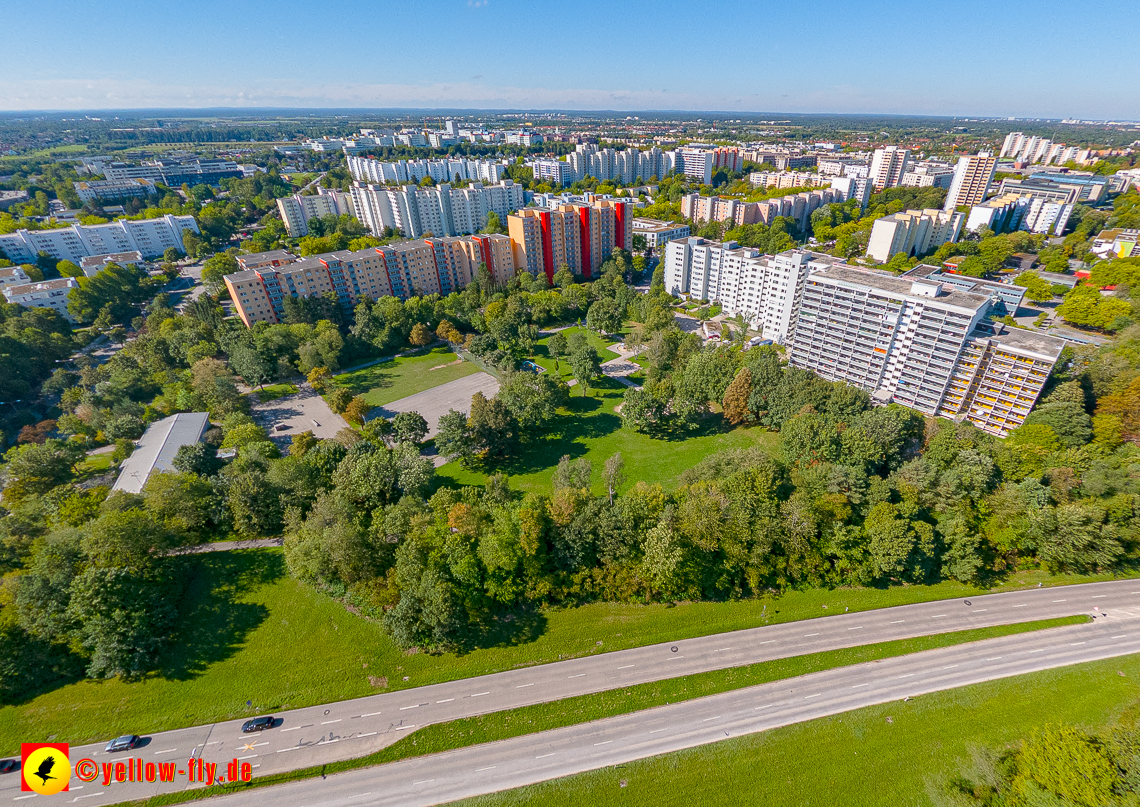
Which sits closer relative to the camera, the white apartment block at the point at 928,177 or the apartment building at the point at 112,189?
the apartment building at the point at 112,189

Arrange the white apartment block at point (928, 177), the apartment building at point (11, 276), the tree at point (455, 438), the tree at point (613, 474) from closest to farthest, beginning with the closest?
the tree at point (613, 474), the tree at point (455, 438), the apartment building at point (11, 276), the white apartment block at point (928, 177)

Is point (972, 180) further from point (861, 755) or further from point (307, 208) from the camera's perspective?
point (307, 208)

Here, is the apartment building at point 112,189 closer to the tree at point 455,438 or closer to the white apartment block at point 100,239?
the white apartment block at point 100,239

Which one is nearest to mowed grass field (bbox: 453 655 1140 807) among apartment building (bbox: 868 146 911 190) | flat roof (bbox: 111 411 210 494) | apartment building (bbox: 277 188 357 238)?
flat roof (bbox: 111 411 210 494)

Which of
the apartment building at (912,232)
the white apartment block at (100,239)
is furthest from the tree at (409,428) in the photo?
the white apartment block at (100,239)

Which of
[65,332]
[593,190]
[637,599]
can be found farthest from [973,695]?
[593,190]

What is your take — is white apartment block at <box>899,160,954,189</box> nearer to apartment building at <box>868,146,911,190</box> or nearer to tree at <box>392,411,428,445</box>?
apartment building at <box>868,146,911,190</box>

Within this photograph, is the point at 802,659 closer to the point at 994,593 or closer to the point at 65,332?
the point at 994,593

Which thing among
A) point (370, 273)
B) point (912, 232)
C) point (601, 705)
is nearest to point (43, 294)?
point (370, 273)
